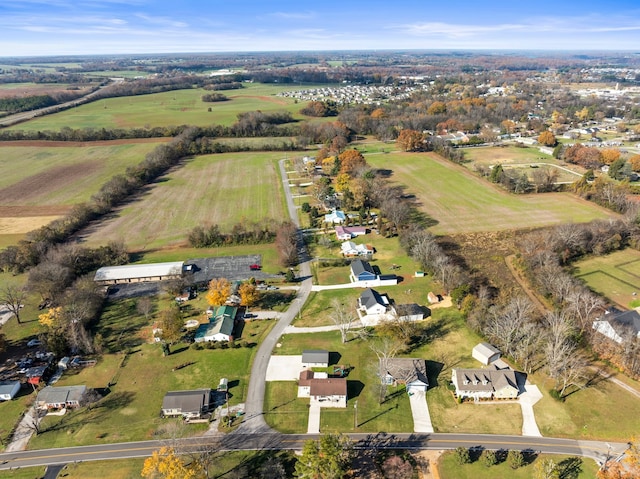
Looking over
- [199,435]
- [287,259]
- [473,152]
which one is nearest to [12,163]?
[287,259]

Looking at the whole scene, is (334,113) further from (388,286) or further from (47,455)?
(47,455)

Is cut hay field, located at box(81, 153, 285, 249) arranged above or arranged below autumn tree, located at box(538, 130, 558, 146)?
below

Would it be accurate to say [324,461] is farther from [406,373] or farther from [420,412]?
[406,373]

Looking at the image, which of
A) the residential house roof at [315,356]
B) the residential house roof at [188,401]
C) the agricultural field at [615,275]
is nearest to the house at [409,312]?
the residential house roof at [315,356]

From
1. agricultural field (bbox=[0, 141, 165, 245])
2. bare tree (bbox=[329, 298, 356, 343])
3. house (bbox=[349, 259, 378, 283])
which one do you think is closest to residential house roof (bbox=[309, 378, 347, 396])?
bare tree (bbox=[329, 298, 356, 343])

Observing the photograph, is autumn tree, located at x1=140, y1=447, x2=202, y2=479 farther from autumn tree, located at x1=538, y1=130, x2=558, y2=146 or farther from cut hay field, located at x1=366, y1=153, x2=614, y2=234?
autumn tree, located at x1=538, y1=130, x2=558, y2=146

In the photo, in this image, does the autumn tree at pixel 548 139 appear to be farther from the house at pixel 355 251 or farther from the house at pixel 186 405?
the house at pixel 186 405
